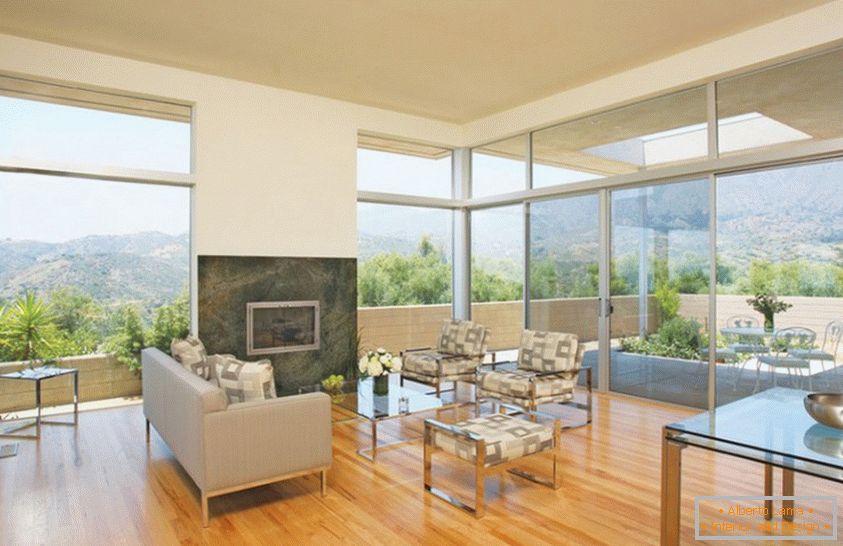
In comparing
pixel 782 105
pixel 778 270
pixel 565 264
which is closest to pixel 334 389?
pixel 565 264

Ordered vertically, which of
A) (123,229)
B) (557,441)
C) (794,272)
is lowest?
(557,441)

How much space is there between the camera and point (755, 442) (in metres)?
2.23

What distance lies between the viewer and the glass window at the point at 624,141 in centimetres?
527

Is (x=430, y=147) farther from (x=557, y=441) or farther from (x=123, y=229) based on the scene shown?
(x=557, y=441)

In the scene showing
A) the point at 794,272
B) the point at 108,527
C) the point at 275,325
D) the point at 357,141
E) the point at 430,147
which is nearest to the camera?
the point at 108,527

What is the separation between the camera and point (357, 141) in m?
6.80

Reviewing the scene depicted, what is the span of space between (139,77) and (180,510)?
4.27 meters

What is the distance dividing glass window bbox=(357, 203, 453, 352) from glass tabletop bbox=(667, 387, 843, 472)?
15.7 feet

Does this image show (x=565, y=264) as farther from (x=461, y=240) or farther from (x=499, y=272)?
(x=461, y=240)

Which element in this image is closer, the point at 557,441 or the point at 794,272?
the point at 557,441

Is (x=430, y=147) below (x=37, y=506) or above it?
above

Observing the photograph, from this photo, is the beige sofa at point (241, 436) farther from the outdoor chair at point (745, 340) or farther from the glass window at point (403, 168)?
the glass window at point (403, 168)

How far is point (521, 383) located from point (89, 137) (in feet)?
15.3

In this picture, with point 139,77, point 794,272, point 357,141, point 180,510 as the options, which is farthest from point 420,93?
point 180,510
